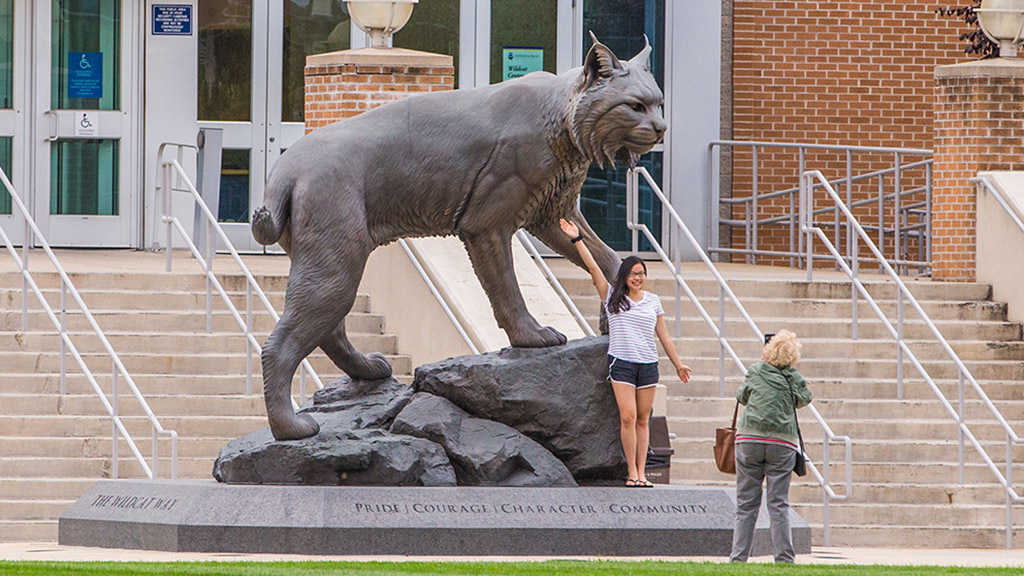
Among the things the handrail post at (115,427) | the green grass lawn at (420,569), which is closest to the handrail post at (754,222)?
the handrail post at (115,427)

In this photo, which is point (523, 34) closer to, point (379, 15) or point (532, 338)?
point (379, 15)

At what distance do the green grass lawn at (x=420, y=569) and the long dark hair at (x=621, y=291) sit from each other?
1.50 metres

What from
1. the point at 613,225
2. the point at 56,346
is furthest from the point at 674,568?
the point at 613,225

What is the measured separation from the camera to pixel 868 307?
14.9 metres

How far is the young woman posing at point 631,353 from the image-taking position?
9.71 metres

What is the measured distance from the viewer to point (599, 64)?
9.25m

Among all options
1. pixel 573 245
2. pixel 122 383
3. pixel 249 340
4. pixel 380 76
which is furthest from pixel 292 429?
pixel 380 76

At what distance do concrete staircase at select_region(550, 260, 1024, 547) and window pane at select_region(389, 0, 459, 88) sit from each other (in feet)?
11.8

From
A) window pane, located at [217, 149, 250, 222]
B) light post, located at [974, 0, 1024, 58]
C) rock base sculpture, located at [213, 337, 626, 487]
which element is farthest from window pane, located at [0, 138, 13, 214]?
rock base sculpture, located at [213, 337, 626, 487]

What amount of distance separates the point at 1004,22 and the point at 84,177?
8.75 meters

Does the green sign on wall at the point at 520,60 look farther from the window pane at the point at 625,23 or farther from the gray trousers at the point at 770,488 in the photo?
the gray trousers at the point at 770,488

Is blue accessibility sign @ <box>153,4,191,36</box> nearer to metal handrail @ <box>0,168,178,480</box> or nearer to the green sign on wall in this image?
the green sign on wall

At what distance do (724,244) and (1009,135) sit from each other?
14.2 ft

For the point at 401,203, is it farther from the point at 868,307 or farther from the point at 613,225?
the point at 613,225
